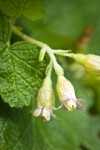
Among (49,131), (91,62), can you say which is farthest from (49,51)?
(49,131)

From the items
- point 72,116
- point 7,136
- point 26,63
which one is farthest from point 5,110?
point 72,116

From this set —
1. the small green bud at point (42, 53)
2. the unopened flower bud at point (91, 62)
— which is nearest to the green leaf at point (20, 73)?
the small green bud at point (42, 53)

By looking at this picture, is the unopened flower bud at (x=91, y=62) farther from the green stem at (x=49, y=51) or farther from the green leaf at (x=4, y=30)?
the green leaf at (x=4, y=30)

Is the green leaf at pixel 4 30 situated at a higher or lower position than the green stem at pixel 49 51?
higher

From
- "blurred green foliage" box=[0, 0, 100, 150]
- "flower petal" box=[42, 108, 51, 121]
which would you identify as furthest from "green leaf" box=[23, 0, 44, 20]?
"flower petal" box=[42, 108, 51, 121]

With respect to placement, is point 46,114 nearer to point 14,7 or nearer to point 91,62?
point 91,62
